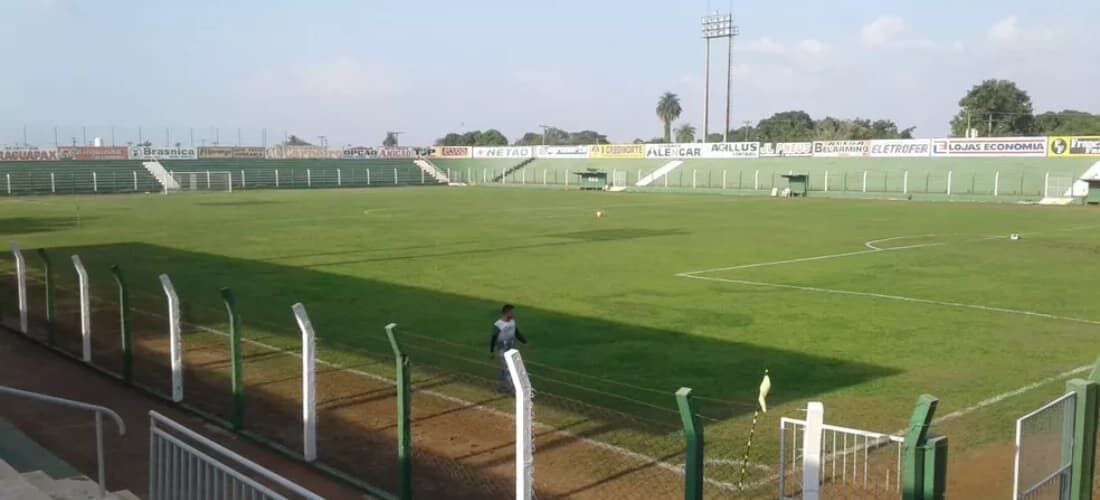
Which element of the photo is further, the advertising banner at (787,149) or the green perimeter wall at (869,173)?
the advertising banner at (787,149)

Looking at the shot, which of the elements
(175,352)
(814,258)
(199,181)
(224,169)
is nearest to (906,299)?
(814,258)

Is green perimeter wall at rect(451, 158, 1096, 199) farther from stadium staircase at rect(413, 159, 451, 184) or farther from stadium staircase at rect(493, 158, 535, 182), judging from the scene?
stadium staircase at rect(413, 159, 451, 184)

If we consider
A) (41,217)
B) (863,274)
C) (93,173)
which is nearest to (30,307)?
(863,274)

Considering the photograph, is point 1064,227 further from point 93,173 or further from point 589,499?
point 93,173

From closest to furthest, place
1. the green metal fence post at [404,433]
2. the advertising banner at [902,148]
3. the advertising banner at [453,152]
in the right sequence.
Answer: the green metal fence post at [404,433]
the advertising banner at [902,148]
the advertising banner at [453,152]

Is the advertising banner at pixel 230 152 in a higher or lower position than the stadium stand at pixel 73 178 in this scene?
higher

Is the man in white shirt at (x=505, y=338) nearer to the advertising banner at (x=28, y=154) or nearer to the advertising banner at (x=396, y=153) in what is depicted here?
the advertising banner at (x=28, y=154)

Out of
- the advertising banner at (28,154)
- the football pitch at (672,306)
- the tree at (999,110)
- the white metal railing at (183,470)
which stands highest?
the tree at (999,110)

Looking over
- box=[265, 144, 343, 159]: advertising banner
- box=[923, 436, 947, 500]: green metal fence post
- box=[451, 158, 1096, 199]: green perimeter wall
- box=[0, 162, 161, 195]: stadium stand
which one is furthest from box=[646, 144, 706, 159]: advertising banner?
box=[923, 436, 947, 500]: green metal fence post

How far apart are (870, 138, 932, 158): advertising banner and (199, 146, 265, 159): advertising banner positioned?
→ 65216 mm

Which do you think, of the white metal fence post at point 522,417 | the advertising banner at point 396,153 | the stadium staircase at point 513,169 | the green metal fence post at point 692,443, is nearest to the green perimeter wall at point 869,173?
the stadium staircase at point 513,169

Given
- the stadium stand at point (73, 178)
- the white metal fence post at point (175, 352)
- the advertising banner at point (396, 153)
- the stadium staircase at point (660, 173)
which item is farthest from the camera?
the advertising banner at point (396, 153)

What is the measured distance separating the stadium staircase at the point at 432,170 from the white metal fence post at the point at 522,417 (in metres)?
96.5

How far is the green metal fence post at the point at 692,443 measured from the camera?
6.18 meters
